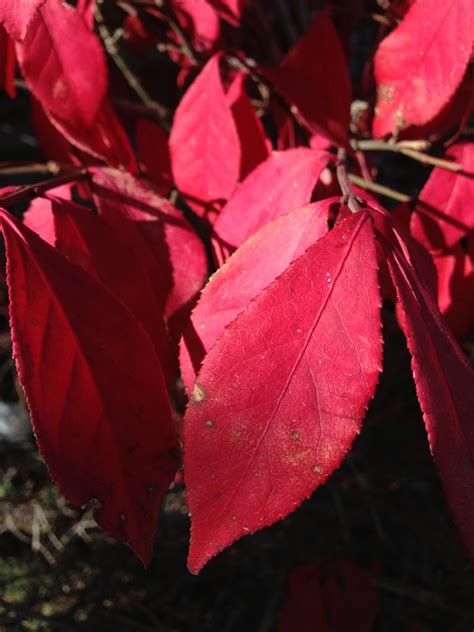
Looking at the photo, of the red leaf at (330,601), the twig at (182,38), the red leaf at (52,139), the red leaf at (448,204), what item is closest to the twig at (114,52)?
the twig at (182,38)

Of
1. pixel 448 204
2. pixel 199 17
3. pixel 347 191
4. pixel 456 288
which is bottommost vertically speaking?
pixel 456 288

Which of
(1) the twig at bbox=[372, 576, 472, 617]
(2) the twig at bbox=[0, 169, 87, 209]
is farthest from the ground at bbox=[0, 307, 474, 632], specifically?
(2) the twig at bbox=[0, 169, 87, 209]

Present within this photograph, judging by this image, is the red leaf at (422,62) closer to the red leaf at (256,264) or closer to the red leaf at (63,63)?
the red leaf at (256,264)

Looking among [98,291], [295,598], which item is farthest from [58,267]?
[295,598]

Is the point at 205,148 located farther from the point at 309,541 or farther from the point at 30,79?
the point at 309,541

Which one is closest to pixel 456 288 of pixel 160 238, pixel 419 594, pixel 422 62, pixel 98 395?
pixel 422 62

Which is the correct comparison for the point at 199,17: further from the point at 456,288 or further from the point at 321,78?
the point at 456,288
